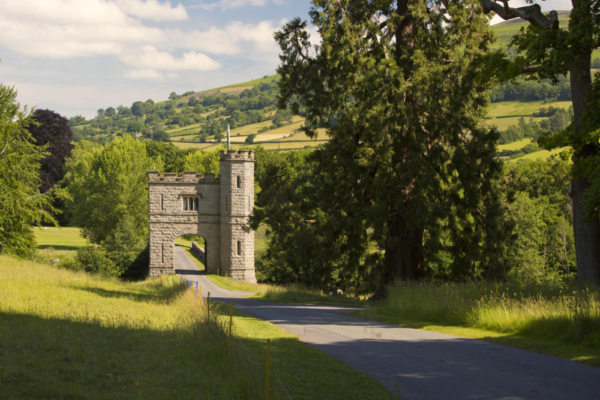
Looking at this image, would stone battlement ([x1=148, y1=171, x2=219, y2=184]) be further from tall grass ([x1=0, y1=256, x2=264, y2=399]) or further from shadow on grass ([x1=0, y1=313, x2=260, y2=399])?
shadow on grass ([x1=0, y1=313, x2=260, y2=399])

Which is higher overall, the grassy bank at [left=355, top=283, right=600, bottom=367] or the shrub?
the grassy bank at [left=355, top=283, right=600, bottom=367]

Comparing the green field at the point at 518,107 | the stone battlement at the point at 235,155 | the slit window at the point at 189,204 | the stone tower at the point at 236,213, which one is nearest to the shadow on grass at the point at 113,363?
the stone tower at the point at 236,213

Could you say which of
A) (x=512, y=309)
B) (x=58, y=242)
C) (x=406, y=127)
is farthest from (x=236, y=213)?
(x=512, y=309)

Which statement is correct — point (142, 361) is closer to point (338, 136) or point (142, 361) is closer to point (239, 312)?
point (239, 312)

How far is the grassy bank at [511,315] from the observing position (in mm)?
9508

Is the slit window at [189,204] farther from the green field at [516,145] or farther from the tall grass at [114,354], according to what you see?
the green field at [516,145]

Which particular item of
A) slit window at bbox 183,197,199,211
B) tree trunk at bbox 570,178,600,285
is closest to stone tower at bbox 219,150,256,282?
slit window at bbox 183,197,199,211

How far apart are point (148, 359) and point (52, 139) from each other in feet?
237

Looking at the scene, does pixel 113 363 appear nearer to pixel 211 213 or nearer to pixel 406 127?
pixel 406 127

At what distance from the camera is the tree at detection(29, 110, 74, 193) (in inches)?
2798

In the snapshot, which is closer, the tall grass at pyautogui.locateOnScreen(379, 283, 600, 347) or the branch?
the tall grass at pyautogui.locateOnScreen(379, 283, 600, 347)

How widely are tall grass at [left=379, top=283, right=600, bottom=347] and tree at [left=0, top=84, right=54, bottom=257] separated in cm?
2256

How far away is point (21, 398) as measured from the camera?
614 centimetres

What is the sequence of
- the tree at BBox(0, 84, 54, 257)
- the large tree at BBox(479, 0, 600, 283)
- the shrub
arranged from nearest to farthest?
the large tree at BBox(479, 0, 600, 283) < the tree at BBox(0, 84, 54, 257) < the shrub
